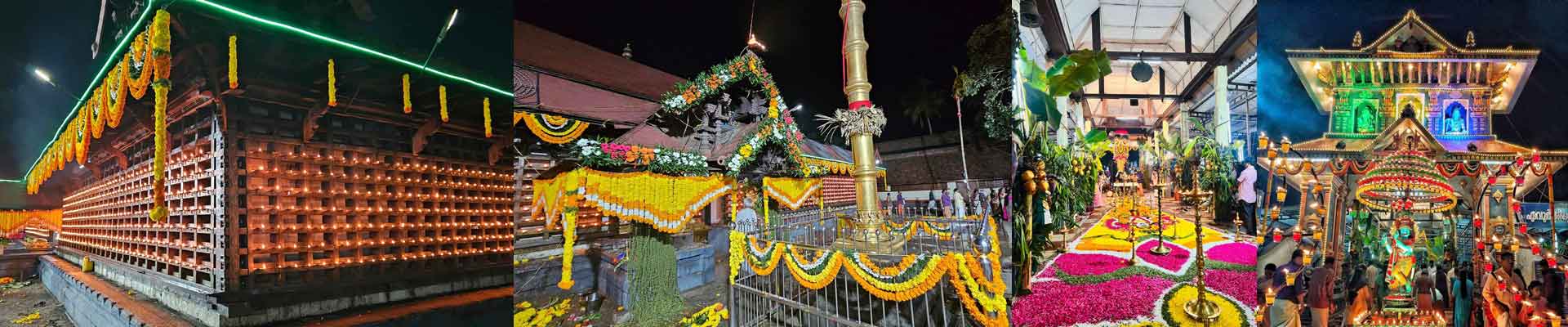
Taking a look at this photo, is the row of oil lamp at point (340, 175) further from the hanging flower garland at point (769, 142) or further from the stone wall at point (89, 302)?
the hanging flower garland at point (769, 142)

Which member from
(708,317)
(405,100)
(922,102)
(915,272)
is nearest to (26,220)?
(405,100)

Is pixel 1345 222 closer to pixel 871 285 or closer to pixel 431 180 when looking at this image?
pixel 871 285

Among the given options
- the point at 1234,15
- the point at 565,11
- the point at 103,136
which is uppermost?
the point at 565,11

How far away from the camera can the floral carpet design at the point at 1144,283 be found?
6.69 feet

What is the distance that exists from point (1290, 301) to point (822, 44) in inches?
91.5

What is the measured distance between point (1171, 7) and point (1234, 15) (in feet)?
1.10

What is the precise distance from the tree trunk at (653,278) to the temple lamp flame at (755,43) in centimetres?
104

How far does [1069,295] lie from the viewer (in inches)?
87.0

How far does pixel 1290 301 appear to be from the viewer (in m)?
2.02

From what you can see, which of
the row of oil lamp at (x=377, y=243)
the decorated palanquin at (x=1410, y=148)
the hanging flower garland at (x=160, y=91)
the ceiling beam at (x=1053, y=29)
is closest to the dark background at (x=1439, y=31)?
the decorated palanquin at (x=1410, y=148)

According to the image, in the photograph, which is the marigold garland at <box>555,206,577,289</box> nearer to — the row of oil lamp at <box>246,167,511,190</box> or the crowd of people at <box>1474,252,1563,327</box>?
the row of oil lamp at <box>246,167,511,190</box>

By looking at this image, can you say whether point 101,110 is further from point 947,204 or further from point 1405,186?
point 1405,186

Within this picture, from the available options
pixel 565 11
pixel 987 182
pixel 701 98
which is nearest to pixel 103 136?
pixel 565 11

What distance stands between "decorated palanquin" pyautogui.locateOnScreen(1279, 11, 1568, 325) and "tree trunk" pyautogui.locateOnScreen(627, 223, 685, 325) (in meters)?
2.66
